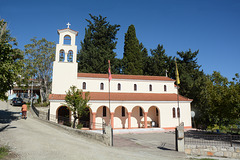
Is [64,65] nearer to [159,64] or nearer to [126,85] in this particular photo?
[126,85]

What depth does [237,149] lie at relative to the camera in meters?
12.7

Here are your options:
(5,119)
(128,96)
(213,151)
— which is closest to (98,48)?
(128,96)

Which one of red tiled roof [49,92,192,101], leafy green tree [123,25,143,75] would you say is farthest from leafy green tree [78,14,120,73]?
red tiled roof [49,92,192,101]

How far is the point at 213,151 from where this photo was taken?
41.6 ft

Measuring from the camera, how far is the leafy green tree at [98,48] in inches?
1619

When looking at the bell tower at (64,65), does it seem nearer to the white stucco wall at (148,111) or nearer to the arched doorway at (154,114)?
the white stucco wall at (148,111)

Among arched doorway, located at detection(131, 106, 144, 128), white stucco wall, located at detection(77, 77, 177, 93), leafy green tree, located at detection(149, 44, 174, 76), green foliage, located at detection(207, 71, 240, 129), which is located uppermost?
leafy green tree, located at detection(149, 44, 174, 76)

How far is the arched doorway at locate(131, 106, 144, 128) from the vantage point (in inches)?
1037

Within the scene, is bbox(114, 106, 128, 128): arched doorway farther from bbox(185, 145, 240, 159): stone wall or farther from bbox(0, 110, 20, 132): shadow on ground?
bbox(185, 145, 240, 159): stone wall

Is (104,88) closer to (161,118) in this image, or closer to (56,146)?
Result: (161,118)

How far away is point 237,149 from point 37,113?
73.6 ft

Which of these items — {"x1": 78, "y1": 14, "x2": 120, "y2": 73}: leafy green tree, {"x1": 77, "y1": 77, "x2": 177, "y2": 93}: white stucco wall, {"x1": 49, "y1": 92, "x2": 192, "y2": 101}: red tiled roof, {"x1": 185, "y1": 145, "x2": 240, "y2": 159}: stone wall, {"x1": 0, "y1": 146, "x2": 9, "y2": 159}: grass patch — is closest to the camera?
{"x1": 0, "y1": 146, "x2": 9, "y2": 159}: grass patch

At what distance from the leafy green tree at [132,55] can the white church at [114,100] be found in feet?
47.7

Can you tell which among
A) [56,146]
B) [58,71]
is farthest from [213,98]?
[58,71]
